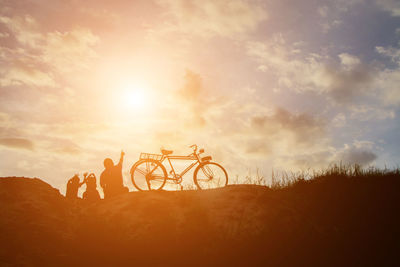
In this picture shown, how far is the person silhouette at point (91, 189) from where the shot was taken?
8789 millimetres

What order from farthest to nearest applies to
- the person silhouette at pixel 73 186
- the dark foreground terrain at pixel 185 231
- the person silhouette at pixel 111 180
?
the person silhouette at pixel 111 180 → the person silhouette at pixel 73 186 → the dark foreground terrain at pixel 185 231

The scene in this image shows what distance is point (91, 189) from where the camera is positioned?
8867mm

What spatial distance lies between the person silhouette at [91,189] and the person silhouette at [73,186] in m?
0.19

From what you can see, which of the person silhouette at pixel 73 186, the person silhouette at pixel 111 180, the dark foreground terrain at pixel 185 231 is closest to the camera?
the dark foreground terrain at pixel 185 231

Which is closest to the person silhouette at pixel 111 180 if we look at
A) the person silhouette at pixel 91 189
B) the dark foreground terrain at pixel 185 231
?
the person silhouette at pixel 91 189

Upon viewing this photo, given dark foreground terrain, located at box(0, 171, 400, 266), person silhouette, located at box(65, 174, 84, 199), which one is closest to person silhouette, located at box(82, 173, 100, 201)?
person silhouette, located at box(65, 174, 84, 199)

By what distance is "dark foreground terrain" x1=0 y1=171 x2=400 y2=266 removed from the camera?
6.14 metres

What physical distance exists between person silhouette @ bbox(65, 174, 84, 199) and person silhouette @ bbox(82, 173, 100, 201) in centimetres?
19

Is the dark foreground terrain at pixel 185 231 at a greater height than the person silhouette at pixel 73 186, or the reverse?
the person silhouette at pixel 73 186

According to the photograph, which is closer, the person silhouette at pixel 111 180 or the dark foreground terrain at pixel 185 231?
the dark foreground terrain at pixel 185 231

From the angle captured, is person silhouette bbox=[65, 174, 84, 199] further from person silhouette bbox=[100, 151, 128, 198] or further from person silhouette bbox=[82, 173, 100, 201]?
person silhouette bbox=[100, 151, 128, 198]

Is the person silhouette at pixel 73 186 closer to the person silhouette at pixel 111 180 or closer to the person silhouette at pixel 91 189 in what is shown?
the person silhouette at pixel 91 189

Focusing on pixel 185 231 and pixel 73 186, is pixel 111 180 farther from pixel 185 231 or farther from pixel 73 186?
pixel 185 231

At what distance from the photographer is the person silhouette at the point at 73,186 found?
8623 millimetres
